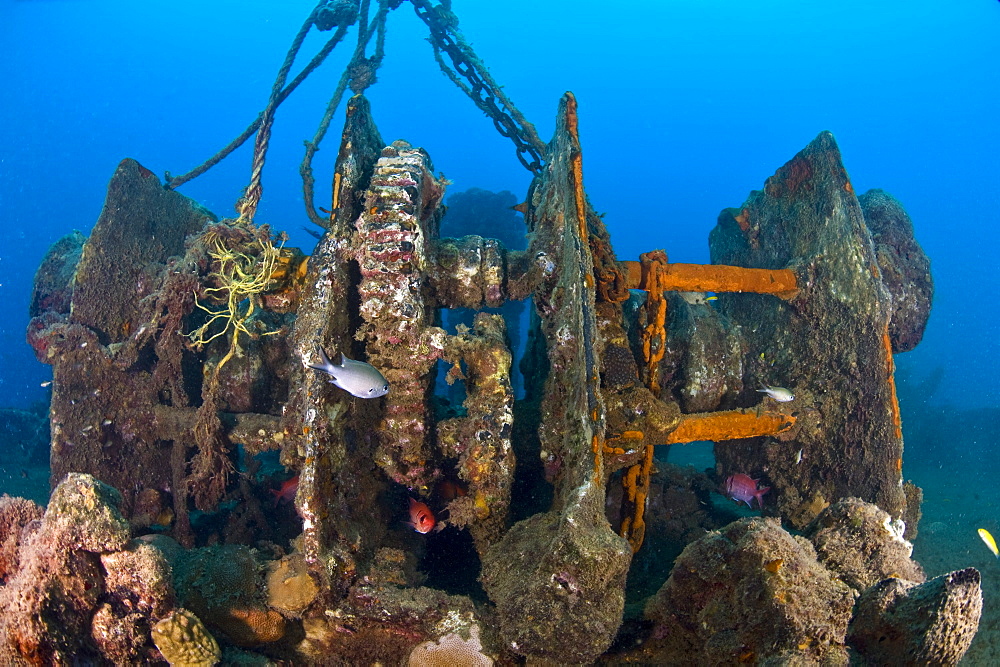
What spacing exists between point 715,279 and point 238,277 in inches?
187

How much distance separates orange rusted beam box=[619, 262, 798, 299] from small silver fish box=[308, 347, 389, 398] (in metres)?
2.61

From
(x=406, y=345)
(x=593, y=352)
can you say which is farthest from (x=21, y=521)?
(x=593, y=352)

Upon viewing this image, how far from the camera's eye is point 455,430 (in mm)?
4051

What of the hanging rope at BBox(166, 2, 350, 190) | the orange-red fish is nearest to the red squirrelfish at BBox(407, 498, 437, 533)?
the orange-red fish

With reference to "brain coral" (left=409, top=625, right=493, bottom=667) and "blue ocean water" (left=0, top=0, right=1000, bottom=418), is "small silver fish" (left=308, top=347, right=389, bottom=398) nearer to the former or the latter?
"brain coral" (left=409, top=625, right=493, bottom=667)

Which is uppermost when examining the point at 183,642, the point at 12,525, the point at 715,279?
the point at 715,279

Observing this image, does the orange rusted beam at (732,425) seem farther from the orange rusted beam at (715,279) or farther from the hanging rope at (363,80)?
the hanging rope at (363,80)

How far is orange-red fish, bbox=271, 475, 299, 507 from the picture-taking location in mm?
4969

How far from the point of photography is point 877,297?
488 cm

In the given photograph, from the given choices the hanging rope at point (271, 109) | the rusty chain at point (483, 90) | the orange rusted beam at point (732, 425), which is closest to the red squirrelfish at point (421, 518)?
the orange rusted beam at point (732, 425)

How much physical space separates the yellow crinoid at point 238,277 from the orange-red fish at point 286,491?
1.35m

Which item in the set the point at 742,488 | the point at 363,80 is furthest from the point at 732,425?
the point at 363,80

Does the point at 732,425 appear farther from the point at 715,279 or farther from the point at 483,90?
the point at 483,90

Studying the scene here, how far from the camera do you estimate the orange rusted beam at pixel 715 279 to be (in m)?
4.71
